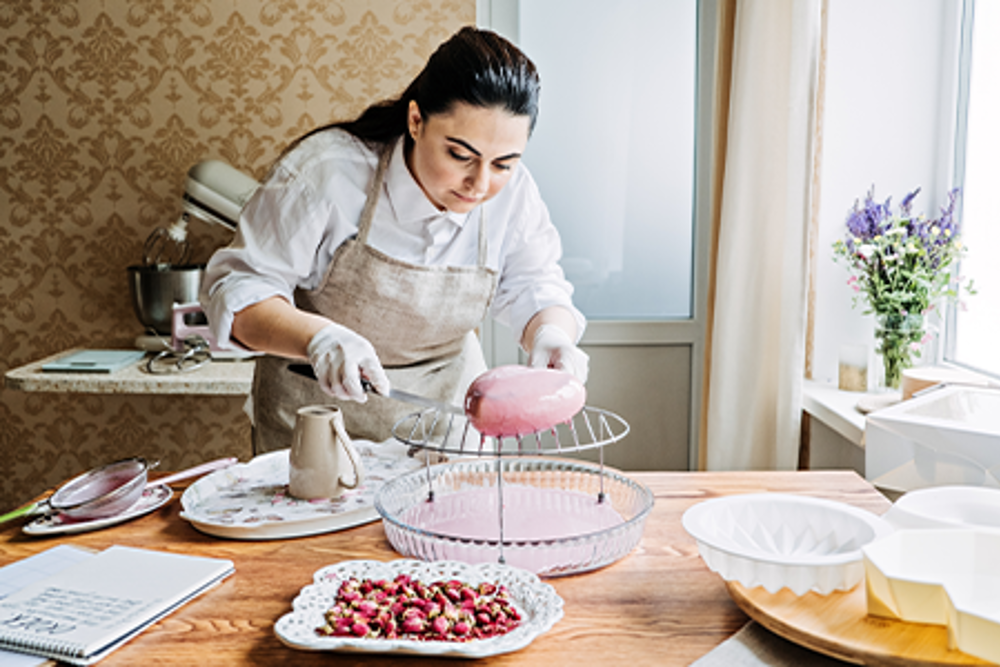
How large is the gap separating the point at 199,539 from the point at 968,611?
0.91 m

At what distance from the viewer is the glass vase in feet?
7.13

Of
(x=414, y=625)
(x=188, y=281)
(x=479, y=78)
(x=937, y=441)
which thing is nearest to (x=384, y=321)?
(x=479, y=78)

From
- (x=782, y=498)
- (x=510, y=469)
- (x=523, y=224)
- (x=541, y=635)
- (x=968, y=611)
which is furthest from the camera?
(x=523, y=224)

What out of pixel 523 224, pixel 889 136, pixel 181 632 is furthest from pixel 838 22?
pixel 181 632

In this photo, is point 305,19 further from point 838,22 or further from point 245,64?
point 838,22

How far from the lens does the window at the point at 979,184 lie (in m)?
2.23

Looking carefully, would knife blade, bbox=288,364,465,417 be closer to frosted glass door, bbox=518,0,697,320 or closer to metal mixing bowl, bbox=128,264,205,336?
metal mixing bowl, bbox=128,264,205,336

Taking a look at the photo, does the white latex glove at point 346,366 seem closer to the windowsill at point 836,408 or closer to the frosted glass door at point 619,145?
the windowsill at point 836,408

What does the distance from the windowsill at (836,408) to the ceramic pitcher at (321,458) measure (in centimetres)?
133

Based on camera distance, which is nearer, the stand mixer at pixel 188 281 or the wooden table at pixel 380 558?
the wooden table at pixel 380 558

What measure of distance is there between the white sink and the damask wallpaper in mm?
2115

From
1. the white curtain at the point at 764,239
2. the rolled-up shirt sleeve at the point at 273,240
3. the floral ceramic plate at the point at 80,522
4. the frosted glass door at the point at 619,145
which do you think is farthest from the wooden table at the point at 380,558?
the frosted glass door at the point at 619,145

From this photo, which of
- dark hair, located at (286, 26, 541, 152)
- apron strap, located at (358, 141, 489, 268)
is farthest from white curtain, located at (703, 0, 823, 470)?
apron strap, located at (358, 141, 489, 268)

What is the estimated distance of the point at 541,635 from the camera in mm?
851
